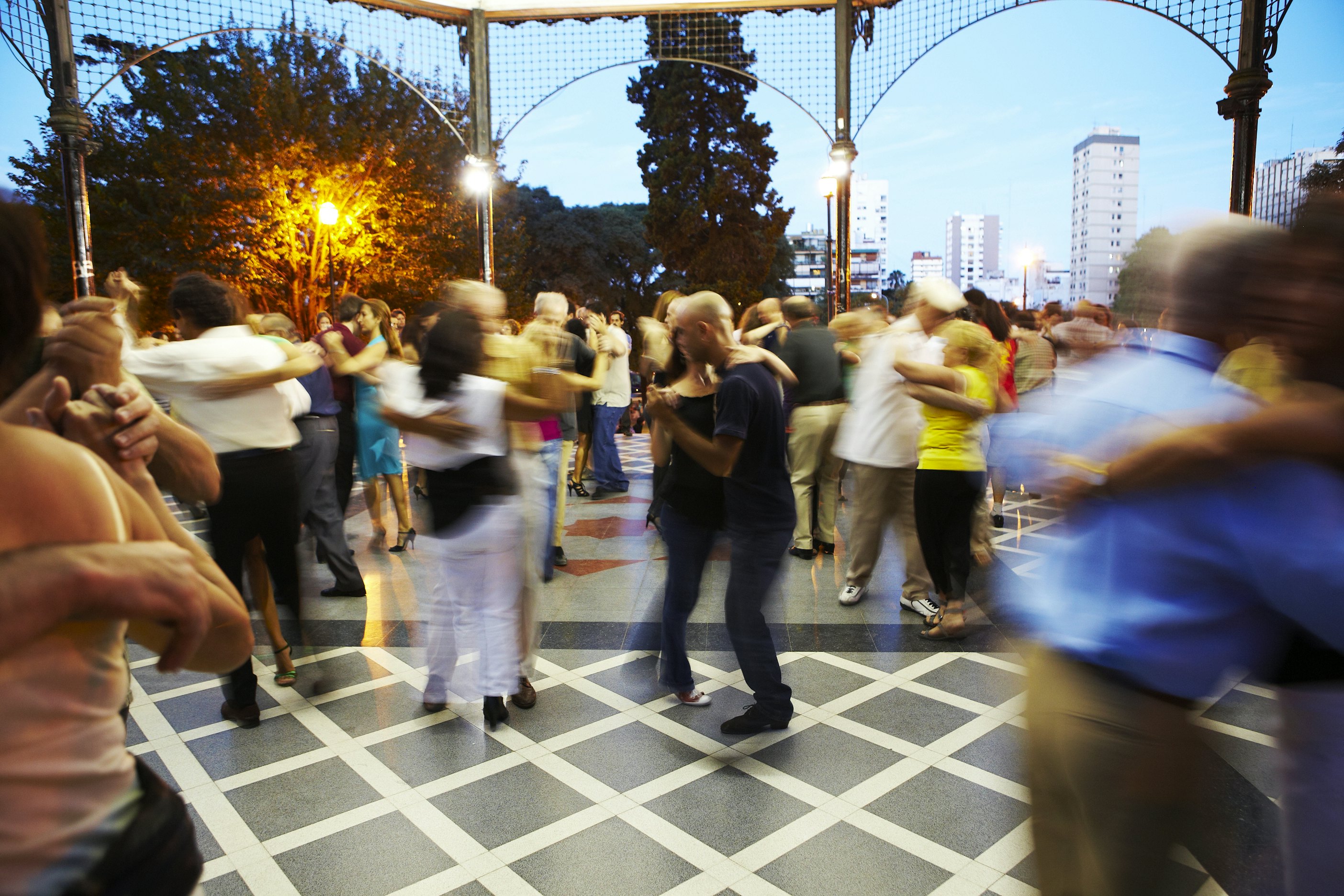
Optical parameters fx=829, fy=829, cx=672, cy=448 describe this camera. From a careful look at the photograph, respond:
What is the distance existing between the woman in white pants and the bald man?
0.69m

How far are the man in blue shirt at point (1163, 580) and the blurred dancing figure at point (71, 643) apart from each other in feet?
4.93

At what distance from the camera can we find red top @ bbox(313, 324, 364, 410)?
5723mm

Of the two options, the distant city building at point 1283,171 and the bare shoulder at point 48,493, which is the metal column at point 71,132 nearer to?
the bare shoulder at point 48,493

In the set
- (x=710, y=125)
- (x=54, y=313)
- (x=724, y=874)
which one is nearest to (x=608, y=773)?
(x=724, y=874)

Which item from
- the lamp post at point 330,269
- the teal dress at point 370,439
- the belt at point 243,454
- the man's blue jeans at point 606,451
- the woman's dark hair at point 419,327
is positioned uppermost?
the lamp post at point 330,269

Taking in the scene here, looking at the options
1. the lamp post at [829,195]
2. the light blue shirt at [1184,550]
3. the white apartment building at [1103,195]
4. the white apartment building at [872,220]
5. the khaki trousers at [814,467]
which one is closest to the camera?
the light blue shirt at [1184,550]

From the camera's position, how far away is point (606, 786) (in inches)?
122

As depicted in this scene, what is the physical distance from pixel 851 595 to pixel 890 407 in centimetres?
124

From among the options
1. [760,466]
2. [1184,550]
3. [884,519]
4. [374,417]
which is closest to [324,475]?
[374,417]

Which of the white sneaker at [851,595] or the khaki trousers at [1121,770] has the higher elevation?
the khaki trousers at [1121,770]

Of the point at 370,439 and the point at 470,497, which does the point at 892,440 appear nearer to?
the point at 470,497

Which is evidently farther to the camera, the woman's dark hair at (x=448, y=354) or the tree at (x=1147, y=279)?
the woman's dark hair at (x=448, y=354)

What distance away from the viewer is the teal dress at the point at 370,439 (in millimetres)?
6133

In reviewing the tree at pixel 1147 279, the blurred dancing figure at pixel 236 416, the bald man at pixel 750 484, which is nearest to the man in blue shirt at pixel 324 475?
the blurred dancing figure at pixel 236 416
